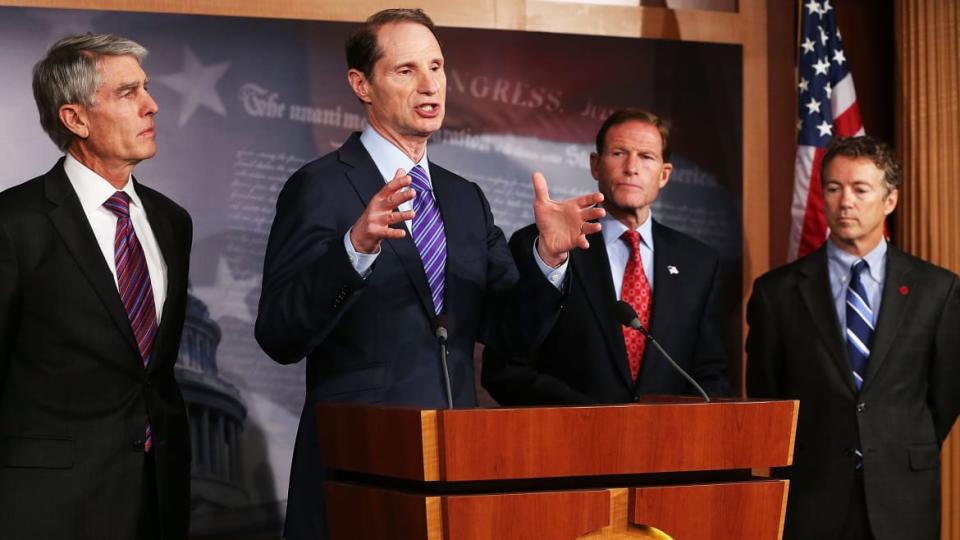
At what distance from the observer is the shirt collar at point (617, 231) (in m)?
4.07

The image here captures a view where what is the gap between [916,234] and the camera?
16.6ft

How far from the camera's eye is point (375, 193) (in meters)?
2.87

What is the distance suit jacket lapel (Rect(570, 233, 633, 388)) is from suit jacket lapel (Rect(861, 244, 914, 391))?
2.91 ft

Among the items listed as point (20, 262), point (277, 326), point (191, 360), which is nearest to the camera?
point (277, 326)

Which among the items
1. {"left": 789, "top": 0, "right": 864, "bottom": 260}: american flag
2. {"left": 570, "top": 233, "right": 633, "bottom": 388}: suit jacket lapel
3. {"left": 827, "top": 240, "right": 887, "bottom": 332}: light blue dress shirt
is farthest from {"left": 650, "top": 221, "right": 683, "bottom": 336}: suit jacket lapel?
{"left": 789, "top": 0, "right": 864, "bottom": 260}: american flag

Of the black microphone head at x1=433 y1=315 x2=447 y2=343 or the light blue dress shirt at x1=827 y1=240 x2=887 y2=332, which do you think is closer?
the black microphone head at x1=433 y1=315 x2=447 y2=343

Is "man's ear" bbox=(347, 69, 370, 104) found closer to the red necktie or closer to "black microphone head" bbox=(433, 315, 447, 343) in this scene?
"black microphone head" bbox=(433, 315, 447, 343)

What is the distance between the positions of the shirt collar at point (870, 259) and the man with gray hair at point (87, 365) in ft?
7.60

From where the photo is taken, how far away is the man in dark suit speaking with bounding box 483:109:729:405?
3.82m

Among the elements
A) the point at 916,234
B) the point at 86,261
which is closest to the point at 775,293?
the point at 916,234

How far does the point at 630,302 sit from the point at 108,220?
1.66 m

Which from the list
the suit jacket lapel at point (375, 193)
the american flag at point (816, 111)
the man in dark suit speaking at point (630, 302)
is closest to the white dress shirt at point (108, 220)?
the suit jacket lapel at point (375, 193)

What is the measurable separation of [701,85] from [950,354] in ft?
5.31

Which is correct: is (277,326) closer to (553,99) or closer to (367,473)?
(367,473)
